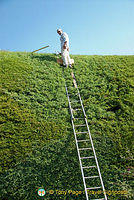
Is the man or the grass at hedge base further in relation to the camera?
the man

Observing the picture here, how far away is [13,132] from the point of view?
23.5 feet

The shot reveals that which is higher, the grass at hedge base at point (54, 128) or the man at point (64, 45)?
the man at point (64, 45)

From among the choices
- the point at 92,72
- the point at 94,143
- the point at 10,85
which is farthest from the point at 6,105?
the point at 92,72

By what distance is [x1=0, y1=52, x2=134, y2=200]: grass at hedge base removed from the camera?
6328mm

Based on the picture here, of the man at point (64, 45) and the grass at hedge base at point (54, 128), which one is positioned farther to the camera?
the man at point (64, 45)

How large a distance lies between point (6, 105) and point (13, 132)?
150 cm

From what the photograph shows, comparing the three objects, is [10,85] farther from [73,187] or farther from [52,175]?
[73,187]

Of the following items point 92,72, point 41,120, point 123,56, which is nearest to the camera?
point 41,120

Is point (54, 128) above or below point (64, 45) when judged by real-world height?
below

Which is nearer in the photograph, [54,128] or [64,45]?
[54,128]

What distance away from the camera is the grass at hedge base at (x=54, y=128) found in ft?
20.8

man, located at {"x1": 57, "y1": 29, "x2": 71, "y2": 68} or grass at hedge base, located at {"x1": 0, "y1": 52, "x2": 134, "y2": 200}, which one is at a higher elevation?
man, located at {"x1": 57, "y1": 29, "x2": 71, "y2": 68}

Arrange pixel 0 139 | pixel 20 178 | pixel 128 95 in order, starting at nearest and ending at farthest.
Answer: pixel 20 178
pixel 0 139
pixel 128 95

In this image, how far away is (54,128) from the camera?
24.8 feet
